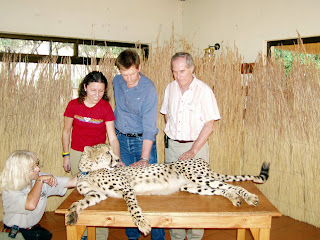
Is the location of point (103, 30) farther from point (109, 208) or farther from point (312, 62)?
point (109, 208)

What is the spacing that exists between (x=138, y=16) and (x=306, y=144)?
4359 mm

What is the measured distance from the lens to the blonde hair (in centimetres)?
184

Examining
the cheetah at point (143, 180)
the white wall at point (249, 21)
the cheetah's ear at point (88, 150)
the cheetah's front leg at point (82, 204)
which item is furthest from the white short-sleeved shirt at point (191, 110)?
the white wall at point (249, 21)

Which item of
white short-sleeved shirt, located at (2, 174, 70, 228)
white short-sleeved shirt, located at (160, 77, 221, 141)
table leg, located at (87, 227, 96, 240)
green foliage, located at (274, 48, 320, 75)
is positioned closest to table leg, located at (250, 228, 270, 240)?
white short-sleeved shirt, located at (160, 77, 221, 141)

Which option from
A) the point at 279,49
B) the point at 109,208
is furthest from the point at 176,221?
the point at 279,49

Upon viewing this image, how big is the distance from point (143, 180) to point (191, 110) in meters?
0.67

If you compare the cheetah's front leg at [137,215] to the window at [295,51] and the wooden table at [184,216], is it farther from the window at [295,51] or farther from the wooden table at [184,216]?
the window at [295,51]

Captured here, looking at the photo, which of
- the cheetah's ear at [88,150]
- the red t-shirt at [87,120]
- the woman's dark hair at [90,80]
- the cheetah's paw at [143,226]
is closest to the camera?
the cheetah's paw at [143,226]

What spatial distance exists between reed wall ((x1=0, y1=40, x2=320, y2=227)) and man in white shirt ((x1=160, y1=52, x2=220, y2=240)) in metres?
1.14

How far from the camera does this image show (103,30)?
5.80m

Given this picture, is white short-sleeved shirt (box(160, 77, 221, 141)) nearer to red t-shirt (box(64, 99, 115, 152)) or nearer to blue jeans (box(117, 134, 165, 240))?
blue jeans (box(117, 134, 165, 240))

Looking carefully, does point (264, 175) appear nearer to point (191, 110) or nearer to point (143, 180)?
point (191, 110)

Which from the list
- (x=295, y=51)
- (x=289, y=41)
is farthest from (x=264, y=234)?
(x=289, y=41)

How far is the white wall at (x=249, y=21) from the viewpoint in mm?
4031
